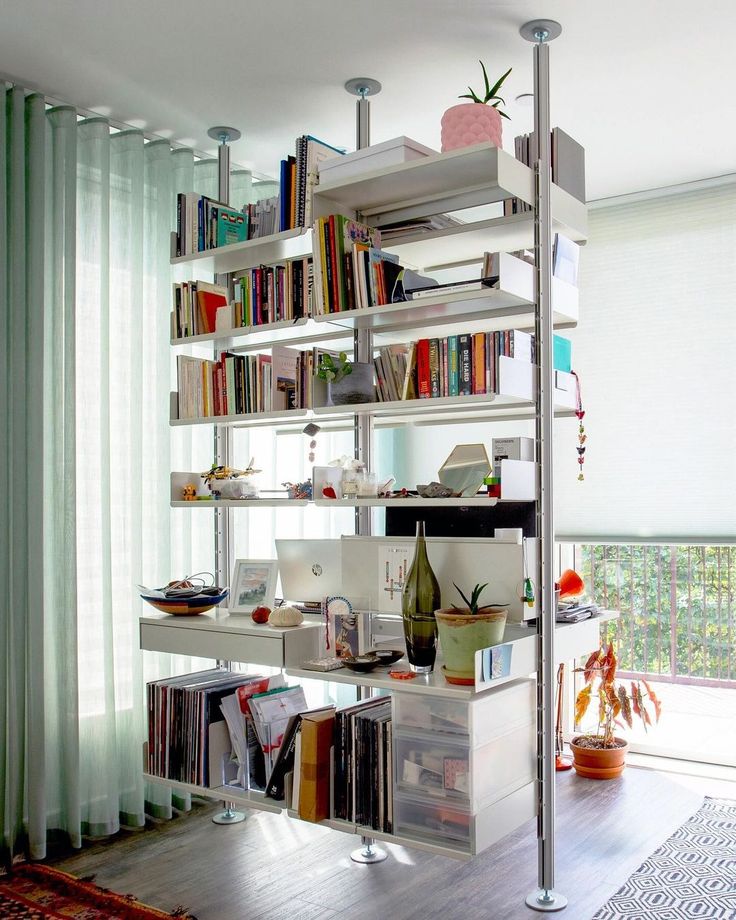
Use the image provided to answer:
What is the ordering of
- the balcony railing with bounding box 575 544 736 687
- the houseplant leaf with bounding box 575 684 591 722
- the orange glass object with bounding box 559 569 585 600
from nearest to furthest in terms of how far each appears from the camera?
1. the orange glass object with bounding box 559 569 585 600
2. the houseplant leaf with bounding box 575 684 591 722
3. the balcony railing with bounding box 575 544 736 687

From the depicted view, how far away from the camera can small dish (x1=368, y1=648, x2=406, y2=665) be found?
8.61 feet

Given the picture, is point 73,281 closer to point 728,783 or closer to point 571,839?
point 571,839

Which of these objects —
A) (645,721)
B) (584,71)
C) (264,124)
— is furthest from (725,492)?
(264,124)

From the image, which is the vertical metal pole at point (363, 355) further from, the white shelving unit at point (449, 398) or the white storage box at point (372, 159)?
the white storage box at point (372, 159)

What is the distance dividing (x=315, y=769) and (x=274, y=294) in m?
1.54

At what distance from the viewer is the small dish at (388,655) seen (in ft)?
8.61

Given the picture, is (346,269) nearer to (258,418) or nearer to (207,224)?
(258,418)

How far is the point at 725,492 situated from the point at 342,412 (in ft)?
6.75

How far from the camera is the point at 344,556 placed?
2.96 meters

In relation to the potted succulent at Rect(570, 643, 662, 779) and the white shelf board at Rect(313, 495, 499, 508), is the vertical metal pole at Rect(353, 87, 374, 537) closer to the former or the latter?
the white shelf board at Rect(313, 495, 499, 508)

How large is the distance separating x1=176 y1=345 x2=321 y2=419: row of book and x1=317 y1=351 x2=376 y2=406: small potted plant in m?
0.06

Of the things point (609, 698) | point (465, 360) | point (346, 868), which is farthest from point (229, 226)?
point (609, 698)

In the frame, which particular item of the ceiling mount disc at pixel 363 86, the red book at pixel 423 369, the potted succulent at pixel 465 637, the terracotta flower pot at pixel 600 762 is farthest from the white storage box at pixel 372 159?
the terracotta flower pot at pixel 600 762

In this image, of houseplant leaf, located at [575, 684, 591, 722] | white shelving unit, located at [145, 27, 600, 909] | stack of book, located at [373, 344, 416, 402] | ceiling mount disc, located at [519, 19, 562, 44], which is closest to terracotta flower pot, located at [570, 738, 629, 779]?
houseplant leaf, located at [575, 684, 591, 722]
